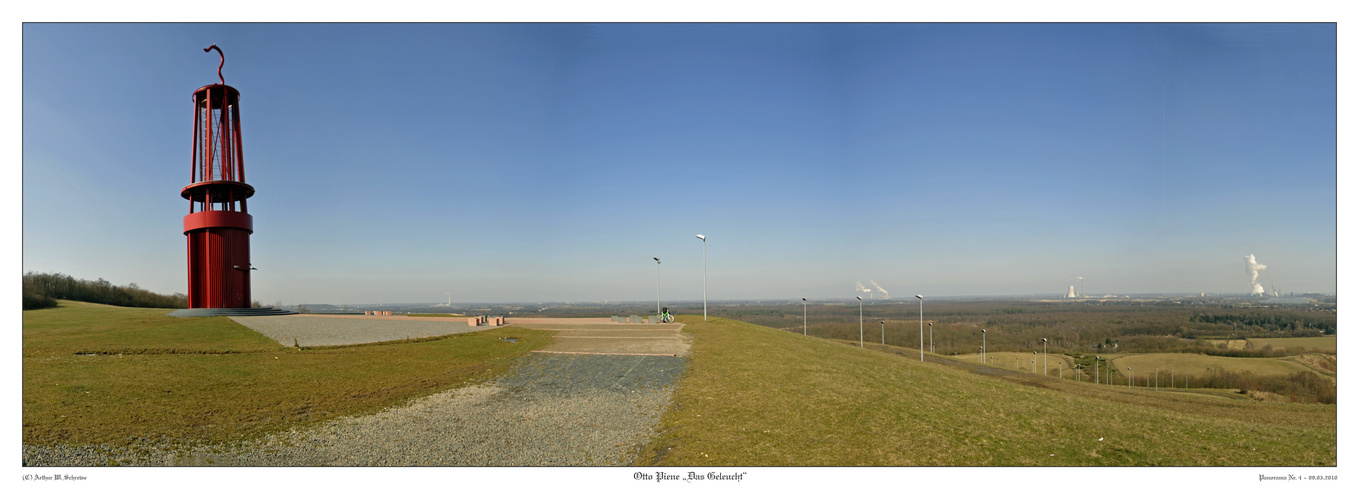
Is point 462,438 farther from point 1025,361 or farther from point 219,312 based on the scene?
point 1025,361

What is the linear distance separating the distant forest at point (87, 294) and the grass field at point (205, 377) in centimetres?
604

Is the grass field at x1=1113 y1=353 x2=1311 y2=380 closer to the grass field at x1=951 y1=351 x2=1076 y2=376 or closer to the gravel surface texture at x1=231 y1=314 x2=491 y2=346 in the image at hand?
the grass field at x1=951 y1=351 x2=1076 y2=376

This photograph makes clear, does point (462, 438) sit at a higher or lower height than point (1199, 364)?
higher

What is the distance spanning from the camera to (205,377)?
37.9ft

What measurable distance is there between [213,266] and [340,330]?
1340 centimetres

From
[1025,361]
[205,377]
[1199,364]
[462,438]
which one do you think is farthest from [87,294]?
[1199,364]

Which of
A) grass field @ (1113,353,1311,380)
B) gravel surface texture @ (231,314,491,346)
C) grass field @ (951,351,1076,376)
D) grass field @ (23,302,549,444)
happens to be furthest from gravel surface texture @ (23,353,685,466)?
grass field @ (1113,353,1311,380)

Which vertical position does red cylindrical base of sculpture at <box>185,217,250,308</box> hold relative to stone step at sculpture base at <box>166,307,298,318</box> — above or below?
above

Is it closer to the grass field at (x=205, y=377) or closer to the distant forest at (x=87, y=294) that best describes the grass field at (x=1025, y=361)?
the grass field at (x=205, y=377)

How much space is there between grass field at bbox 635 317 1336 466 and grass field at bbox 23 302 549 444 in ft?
21.4

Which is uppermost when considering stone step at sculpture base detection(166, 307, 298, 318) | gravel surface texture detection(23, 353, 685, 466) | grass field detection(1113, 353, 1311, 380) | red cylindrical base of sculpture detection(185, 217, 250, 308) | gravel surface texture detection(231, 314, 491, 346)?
red cylindrical base of sculpture detection(185, 217, 250, 308)

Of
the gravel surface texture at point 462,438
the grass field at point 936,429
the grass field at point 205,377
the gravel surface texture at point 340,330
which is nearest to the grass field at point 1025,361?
the grass field at point 936,429

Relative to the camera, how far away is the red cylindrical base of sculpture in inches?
1101

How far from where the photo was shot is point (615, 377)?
11555mm
